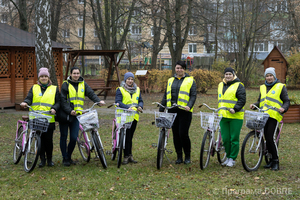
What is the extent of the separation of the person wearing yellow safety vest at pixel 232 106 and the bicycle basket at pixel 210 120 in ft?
0.91

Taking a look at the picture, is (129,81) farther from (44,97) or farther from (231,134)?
(231,134)

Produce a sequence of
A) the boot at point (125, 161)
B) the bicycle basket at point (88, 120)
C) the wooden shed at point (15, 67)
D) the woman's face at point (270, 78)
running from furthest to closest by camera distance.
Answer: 1. the wooden shed at point (15, 67)
2. the boot at point (125, 161)
3. the woman's face at point (270, 78)
4. the bicycle basket at point (88, 120)

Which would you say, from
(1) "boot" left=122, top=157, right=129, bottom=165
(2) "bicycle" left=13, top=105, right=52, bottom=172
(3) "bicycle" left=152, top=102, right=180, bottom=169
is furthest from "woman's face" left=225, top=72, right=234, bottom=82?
(2) "bicycle" left=13, top=105, right=52, bottom=172

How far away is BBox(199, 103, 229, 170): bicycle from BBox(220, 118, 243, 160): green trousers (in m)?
0.10

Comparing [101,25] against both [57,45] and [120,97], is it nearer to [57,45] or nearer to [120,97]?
[57,45]

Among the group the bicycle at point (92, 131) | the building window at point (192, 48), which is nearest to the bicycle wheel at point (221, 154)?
the bicycle at point (92, 131)

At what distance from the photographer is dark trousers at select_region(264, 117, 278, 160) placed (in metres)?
6.14

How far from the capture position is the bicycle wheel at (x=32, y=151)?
5982mm

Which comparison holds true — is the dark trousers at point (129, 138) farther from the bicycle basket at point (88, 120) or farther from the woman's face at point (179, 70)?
the woman's face at point (179, 70)

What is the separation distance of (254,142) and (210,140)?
753 millimetres

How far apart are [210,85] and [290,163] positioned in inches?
610

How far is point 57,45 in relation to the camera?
55.1 feet

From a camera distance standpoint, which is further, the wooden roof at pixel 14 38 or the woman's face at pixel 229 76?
the wooden roof at pixel 14 38

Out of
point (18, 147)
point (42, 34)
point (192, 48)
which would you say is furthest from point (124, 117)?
point (192, 48)
